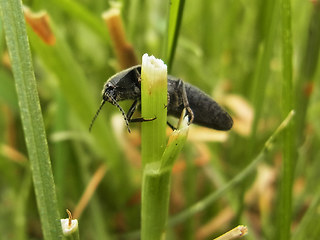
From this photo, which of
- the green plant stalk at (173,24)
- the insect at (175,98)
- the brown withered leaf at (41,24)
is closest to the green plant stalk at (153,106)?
the insect at (175,98)

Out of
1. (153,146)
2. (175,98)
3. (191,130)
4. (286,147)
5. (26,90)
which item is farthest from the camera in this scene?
(191,130)

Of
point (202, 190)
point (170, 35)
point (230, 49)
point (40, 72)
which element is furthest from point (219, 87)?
point (170, 35)

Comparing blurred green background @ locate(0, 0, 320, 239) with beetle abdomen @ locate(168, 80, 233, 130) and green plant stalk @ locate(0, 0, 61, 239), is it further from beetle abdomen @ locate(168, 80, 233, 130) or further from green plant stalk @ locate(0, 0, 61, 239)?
green plant stalk @ locate(0, 0, 61, 239)

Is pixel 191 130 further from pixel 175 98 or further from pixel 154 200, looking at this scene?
pixel 154 200

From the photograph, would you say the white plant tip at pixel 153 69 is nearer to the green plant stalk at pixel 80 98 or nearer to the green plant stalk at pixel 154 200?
the green plant stalk at pixel 154 200

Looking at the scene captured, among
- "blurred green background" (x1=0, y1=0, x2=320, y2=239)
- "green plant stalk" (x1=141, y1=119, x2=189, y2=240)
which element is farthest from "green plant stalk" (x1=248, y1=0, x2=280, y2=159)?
"green plant stalk" (x1=141, y1=119, x2=189, y2=240)

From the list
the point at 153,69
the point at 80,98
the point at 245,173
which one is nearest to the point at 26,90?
the point at 153,69
